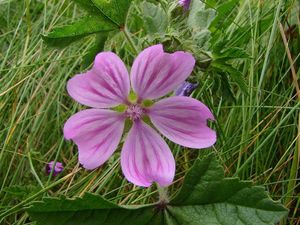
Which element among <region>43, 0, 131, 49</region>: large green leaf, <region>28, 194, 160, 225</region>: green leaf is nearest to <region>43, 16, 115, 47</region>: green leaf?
<region>43, 0, 131, 49</region>: large green leaf

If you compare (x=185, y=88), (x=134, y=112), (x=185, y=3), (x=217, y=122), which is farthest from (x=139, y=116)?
(x=217, y=122)

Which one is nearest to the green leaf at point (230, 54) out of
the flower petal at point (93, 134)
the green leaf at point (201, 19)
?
the green leaf at point (201, 19)

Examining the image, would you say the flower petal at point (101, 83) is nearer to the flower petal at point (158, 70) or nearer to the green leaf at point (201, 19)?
the flower petal at point (158, 70)

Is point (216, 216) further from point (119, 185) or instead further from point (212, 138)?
point (119, 185)

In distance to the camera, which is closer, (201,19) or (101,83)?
(101,83)

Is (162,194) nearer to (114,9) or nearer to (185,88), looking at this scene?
(185,88)

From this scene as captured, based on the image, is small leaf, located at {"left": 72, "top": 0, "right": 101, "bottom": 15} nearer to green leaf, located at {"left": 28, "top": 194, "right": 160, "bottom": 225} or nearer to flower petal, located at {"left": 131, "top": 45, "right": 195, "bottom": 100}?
flower petal, located at {"left": 131, "top": 45, "right": 195, "bottom": 100}
